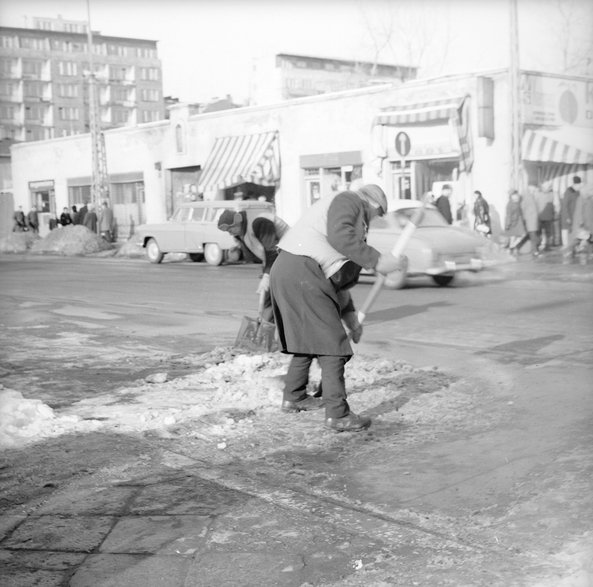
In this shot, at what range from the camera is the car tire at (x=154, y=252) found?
2527cm

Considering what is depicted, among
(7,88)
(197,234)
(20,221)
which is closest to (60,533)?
(197,234)

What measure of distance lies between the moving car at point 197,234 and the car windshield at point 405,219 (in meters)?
5.68

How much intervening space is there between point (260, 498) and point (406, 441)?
1.37 metres

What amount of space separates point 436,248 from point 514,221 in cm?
Result: 743

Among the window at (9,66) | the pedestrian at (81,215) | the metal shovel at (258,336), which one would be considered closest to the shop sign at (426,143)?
the pedestrian at (81,215)

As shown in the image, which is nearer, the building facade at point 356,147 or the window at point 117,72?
the building facade at point 356,147

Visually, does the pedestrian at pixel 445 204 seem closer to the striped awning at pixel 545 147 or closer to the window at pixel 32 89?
the striped awning at pixel 545 147

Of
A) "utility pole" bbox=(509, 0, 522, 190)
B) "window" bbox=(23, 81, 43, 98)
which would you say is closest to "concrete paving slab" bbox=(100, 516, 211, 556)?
"utility pole" bbox=(509, 0, 522, 190)

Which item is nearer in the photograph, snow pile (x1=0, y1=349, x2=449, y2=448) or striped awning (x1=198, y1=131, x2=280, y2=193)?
snow pile (x1=0, y1=349, x2=449, y2=448)

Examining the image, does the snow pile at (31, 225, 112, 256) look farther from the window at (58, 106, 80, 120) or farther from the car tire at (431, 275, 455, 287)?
the window at (58, 106, 80, 120)

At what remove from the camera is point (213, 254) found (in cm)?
2366

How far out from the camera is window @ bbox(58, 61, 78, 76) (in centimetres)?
13188

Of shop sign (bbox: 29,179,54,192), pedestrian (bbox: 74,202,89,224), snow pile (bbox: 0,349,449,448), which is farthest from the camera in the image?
shop sign (bbox: 29,179,54,192)

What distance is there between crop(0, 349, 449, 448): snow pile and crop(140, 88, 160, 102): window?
13582 cm
